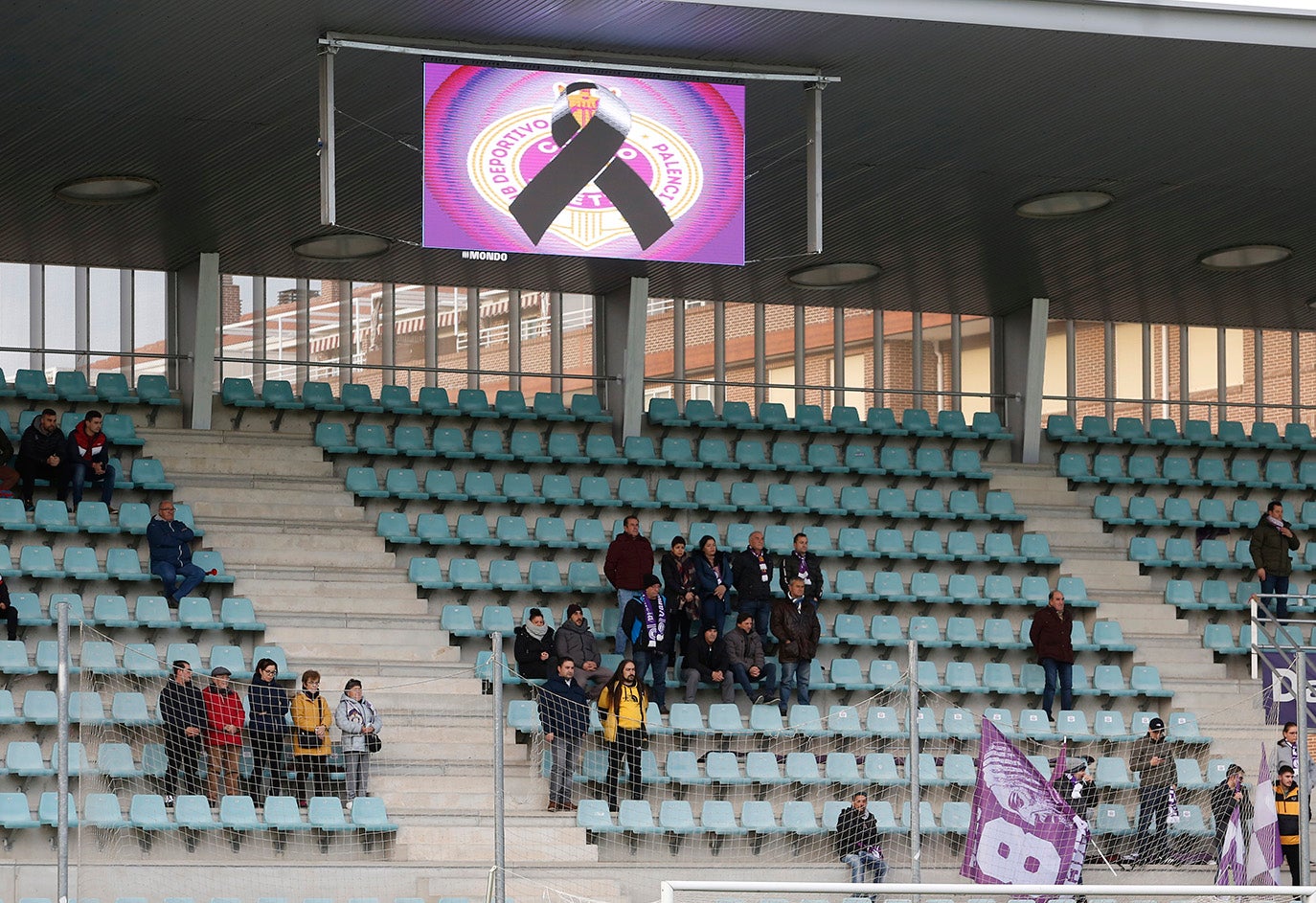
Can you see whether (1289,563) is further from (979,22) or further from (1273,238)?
(979,22)

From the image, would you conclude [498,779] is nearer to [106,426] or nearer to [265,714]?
[265,714]

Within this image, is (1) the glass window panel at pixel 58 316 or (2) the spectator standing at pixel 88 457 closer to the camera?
(2) the spectator standing at pixel 88 457

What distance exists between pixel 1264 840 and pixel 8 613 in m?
10.4

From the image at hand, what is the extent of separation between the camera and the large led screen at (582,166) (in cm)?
1502

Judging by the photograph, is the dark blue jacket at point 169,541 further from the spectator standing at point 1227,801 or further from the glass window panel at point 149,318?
the spectator standing at point 1227,801

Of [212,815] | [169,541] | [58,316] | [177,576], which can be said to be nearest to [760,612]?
[177,576]

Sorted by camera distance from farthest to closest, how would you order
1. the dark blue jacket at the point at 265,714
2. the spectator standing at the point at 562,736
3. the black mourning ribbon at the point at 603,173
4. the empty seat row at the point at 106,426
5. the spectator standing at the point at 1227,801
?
the empty seat row at the point at 106,426 → the spectator standing at the point at 562,736 → the spectator standing at the point at 1227,801 → the black mourning ribbon at the point at 603,173 → the dark blue jacket at the point at 265,714

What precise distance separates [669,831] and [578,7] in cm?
668

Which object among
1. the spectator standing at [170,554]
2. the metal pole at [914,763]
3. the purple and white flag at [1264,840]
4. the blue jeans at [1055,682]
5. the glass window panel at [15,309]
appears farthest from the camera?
the glass window panel at [15,309]

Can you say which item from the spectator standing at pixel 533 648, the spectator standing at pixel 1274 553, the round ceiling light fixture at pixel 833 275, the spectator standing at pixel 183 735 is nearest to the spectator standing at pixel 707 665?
the spectator standing at pixel 533 648

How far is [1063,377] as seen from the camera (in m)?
27.5

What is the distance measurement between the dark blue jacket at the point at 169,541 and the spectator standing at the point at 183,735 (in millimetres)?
3658

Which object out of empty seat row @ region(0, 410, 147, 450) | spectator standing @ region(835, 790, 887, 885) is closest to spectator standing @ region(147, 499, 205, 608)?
empty seat row @ region(0, 410, 147, 450)

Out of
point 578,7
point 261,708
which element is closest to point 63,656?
point 261,708
